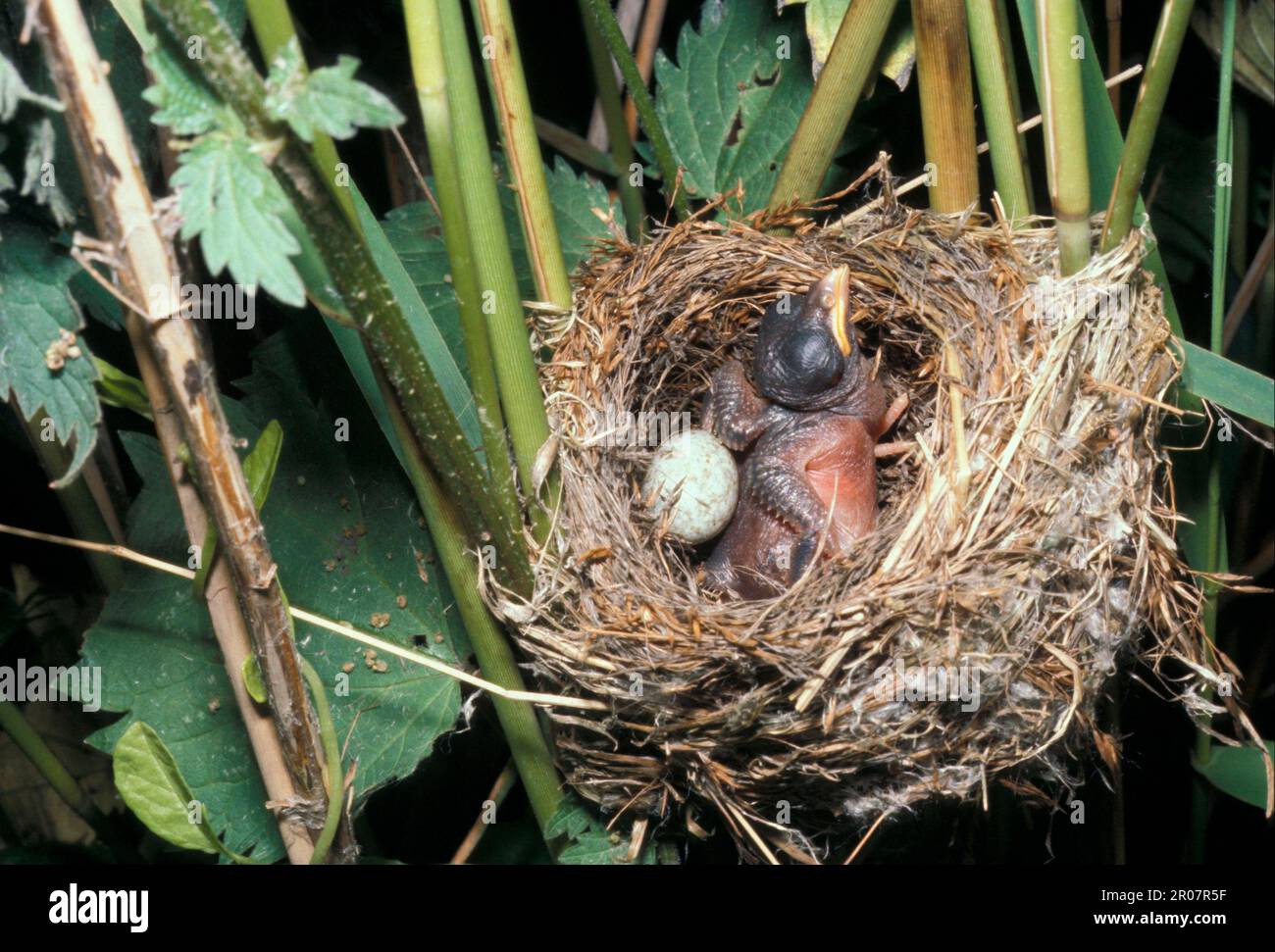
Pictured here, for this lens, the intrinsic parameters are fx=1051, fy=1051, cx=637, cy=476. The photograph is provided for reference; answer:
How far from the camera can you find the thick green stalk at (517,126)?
3.07 ft

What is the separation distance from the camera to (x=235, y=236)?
67 cm

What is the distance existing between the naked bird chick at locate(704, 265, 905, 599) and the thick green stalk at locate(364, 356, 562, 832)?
0.38 metres

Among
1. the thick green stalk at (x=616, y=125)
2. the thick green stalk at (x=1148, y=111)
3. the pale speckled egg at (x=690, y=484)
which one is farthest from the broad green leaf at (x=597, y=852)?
the thick green stalk at (x=1148, y=111)

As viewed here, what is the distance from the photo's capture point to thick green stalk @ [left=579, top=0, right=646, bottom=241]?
1.26m

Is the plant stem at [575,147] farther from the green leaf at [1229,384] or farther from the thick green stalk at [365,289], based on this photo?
the green leaf at [1229,384]

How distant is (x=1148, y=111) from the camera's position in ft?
3.10

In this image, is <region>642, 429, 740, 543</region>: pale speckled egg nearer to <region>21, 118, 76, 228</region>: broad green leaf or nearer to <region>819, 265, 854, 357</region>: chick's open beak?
<region>819, 265, 854, 357</region>: chick's open beak

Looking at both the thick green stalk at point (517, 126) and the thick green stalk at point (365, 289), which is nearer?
the thick green stalk at point (365, 289)

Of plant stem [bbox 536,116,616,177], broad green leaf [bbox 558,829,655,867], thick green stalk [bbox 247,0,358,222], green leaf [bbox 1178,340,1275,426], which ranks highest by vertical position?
plant stem [bbox 536,116,616,177]

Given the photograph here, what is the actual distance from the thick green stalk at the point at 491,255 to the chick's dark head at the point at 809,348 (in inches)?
20.1

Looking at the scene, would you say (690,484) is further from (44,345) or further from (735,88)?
(44,345)

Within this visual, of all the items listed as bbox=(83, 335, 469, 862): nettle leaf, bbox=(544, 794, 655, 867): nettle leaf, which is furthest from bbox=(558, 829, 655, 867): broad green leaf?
bbox=(83, 335, 469, 862): nettle leaf

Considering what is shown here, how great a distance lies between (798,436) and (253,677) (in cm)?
85

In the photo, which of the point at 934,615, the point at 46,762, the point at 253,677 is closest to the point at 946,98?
the point at 934,615
